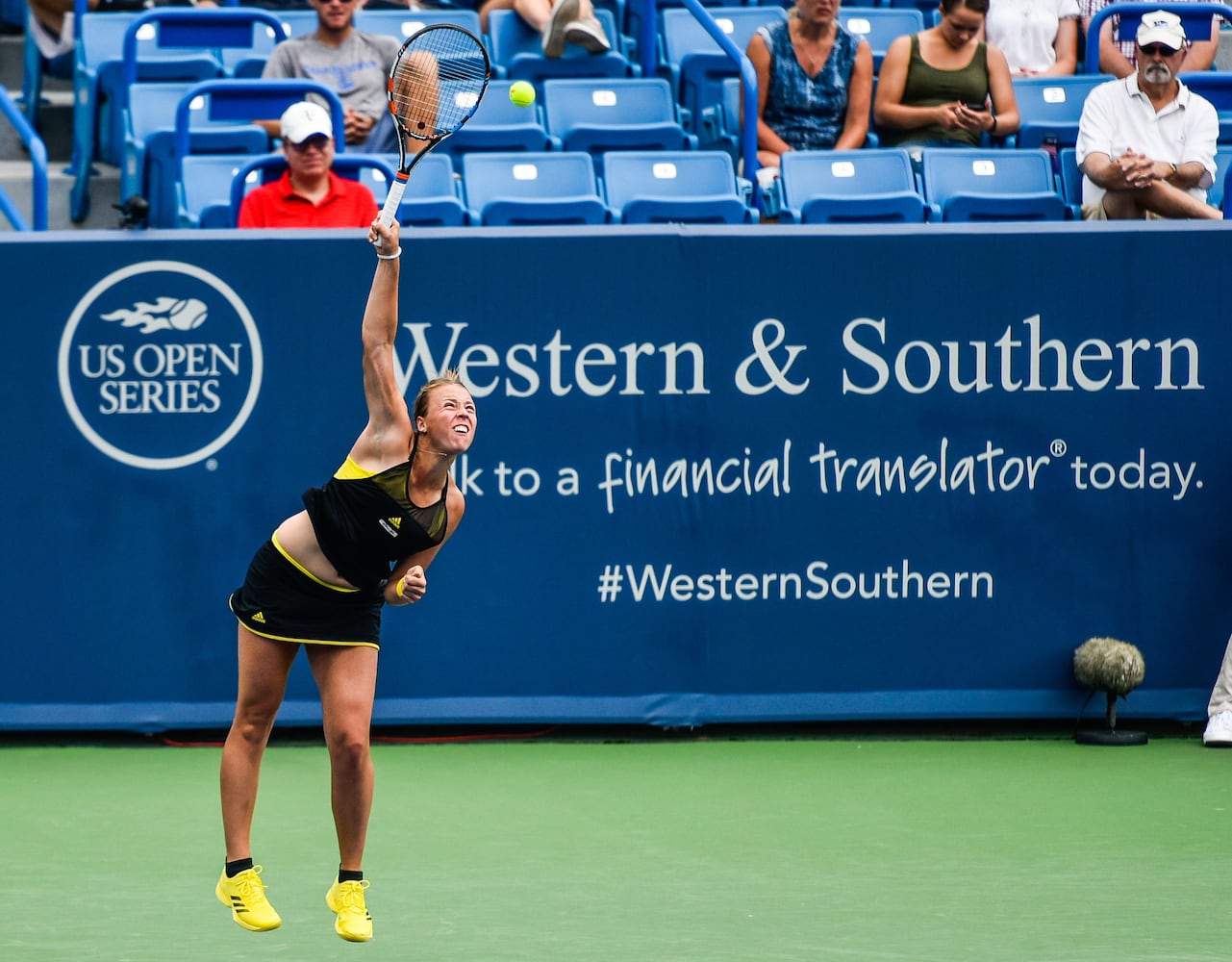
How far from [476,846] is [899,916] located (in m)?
1.55

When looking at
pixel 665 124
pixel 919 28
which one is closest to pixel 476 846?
pixel 665 124

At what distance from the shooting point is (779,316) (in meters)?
7.91

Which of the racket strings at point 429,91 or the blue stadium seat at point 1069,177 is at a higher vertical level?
the racket strings at point 429,91

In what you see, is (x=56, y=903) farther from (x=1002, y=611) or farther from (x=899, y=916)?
(x=1002, y=611)

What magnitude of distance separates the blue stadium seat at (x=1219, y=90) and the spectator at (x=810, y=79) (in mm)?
1637

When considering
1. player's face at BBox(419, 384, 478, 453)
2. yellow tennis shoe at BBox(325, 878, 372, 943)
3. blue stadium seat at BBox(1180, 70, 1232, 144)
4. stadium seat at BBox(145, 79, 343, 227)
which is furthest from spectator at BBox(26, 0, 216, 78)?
yellow tennis shoe at BBox(325, 878, 372, 943)

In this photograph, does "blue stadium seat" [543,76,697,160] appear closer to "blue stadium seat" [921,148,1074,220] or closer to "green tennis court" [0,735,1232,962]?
"blue stadium seat" [921,148,1074,220]

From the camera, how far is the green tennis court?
511 centimetres

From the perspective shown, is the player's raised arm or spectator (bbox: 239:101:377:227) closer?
the player's raised arm

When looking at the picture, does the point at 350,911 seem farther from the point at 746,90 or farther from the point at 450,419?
the point at 746,90

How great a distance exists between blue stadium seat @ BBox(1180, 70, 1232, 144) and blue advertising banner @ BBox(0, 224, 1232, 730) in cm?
207

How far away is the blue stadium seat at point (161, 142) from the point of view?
9008mm

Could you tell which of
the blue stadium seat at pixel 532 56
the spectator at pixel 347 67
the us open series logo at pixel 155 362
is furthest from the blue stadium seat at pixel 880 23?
the us open series logo at pixel 155 362

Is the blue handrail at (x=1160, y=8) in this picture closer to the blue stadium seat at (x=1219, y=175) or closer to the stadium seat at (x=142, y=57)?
the blue stadium seat at (x=1219, y=175)
